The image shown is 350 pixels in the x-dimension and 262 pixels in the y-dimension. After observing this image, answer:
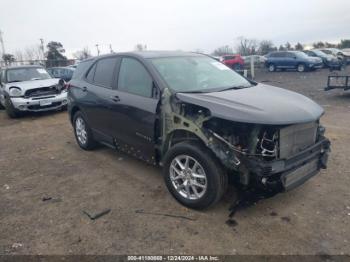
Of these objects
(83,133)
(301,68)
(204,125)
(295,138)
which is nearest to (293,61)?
(301,68)

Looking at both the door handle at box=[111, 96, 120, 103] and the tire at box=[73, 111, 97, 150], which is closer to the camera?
the door handle at box=[111, 96, 120, 103]

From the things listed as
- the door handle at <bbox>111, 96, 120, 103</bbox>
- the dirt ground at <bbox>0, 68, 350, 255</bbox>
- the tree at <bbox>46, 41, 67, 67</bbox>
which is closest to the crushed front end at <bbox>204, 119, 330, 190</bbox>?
the dirt ground at <bbox>0, 68, 350, 255</bbox>

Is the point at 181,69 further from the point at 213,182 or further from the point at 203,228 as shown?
the point at 203,228

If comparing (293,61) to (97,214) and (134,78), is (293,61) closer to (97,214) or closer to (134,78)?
(134,78)

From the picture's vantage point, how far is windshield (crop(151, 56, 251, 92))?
396cm

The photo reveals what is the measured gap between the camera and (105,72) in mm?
4996

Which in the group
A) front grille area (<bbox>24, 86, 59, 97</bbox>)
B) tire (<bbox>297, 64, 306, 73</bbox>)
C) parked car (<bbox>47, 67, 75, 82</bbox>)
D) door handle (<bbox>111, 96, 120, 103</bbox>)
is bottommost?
tire (<bbox>297, 64, 306, 73</bbox>)

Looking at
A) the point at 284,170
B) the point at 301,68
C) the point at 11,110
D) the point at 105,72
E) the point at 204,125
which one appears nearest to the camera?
the point at 284,170

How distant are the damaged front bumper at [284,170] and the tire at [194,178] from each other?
0.37 m

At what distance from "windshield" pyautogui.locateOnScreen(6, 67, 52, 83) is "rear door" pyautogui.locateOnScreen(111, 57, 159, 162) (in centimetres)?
719

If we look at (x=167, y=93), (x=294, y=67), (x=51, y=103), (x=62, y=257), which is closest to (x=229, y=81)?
(x=167, y=93)

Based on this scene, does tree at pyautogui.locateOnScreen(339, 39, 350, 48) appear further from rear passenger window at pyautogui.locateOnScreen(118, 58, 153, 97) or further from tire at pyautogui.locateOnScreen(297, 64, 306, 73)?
rear passenger window at pyautogui.locateOnScreen(118, 58, 153, 97)

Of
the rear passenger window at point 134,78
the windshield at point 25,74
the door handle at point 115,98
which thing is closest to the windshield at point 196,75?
the rear passenger window at point 134,78

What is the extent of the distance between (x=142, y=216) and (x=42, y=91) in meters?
7.75
